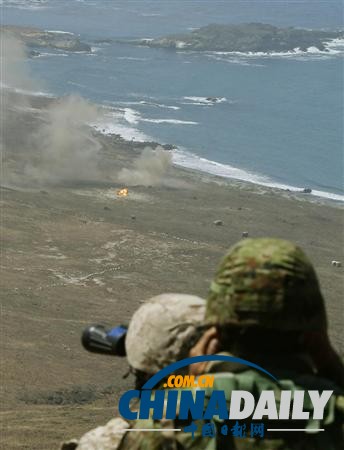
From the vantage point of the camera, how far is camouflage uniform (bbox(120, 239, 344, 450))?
290 cm

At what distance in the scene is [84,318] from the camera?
1167 inches

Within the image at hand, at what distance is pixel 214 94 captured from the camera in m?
85.9

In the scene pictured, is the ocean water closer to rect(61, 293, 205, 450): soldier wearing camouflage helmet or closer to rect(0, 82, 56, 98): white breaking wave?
rect(0, 82, 56, 98): white breaking wave

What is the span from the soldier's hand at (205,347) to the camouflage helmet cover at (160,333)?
0.26 metres

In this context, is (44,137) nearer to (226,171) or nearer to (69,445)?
(226,171)

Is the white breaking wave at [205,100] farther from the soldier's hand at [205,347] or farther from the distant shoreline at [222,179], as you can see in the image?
the soldier's hand at [205,347]

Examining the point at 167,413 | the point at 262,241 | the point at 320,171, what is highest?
the point at 262,241

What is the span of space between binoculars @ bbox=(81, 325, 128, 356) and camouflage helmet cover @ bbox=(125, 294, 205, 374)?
3cm

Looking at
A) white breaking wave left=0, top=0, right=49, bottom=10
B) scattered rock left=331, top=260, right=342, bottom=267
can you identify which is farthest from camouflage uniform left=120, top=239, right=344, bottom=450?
white breaking wave left=0, top=0, right=49, bottom=10

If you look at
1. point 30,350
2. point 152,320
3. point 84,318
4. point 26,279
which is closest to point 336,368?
point 152,320

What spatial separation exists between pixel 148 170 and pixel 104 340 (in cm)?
5160

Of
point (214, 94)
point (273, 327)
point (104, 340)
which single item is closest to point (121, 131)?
point (214, 94)

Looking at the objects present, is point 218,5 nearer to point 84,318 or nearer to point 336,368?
point 84,318

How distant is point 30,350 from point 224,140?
148 ft
